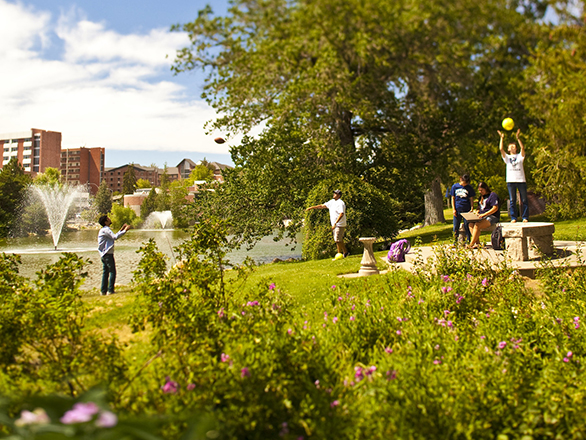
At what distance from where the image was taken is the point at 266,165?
1591 centimetres

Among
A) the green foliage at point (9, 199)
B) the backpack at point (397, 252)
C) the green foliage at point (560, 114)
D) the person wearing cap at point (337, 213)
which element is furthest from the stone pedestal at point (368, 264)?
the green foliage at point (9, 199)

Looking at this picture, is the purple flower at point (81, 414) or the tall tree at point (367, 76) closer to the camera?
the purple flower at point (81, 414)

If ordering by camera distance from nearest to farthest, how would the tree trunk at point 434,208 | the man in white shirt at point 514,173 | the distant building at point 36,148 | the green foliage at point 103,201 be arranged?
1. the man in white shirt at point 514,173
2. the tree trunk at point 434,208
3. the green foliage at point 103,201
4. the distant building at point 36,148

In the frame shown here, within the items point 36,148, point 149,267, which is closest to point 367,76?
point 149,267

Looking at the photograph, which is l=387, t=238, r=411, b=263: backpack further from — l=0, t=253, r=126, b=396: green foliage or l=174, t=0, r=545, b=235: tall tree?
l=0, t=253, r=126, b=396: green foliage

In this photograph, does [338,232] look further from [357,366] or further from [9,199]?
[9,199]

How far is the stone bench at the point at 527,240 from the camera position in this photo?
24.8 feet

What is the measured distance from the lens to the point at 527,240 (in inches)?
310

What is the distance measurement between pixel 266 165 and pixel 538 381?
13064mm

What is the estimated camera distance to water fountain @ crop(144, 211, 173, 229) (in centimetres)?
5945

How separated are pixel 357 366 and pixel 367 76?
33.2ft

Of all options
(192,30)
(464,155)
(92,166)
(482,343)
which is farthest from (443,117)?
Answer: (92,166)

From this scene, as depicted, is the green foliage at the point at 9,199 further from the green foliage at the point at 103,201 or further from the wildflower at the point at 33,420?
Result: the wildflower at the point at 33,420

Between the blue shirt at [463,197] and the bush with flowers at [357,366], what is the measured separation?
4076mm
